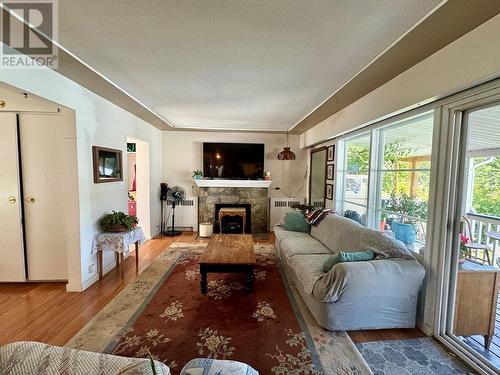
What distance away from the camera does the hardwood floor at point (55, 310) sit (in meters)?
2.00

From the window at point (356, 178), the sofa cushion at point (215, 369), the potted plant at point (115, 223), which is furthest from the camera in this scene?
the window at point (356, 178)

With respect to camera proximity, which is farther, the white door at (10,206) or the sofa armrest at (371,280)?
the white door at (10,206)

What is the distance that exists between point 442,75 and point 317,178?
3.32m

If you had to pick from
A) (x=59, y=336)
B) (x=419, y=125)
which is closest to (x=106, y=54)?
(x=59, y=336)

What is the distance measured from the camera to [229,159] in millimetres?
5332

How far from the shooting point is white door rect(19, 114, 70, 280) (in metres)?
2.69

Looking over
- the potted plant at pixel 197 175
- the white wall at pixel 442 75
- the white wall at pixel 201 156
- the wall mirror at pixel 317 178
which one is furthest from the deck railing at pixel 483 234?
the potted plant at pixel 197 175

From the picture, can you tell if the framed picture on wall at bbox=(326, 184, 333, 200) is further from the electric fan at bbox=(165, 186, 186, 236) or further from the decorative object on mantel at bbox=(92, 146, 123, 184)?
the decorative object on mantel at bbox=(92, 146, 123, 184)

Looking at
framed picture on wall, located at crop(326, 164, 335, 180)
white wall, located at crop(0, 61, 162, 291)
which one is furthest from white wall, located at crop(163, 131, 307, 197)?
white wall, located at crop(0, 61, 162, 291)

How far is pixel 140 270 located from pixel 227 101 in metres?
2.63

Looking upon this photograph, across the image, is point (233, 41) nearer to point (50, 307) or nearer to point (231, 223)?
point (50, 307)

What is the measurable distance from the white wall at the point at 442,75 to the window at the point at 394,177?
0.30 metres

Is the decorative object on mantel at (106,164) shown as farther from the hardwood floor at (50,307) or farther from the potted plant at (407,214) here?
the potted plant at (407,214)

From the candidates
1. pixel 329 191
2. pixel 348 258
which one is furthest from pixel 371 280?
pixel 329 191
